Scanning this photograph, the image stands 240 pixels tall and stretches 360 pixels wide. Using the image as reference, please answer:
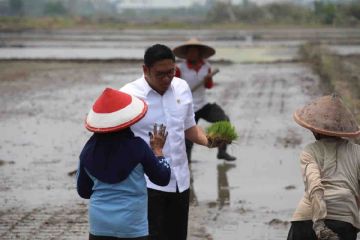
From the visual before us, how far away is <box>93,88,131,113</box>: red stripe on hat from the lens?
4.22m

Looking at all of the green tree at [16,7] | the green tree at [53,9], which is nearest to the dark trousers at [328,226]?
the green tree at [16,7]

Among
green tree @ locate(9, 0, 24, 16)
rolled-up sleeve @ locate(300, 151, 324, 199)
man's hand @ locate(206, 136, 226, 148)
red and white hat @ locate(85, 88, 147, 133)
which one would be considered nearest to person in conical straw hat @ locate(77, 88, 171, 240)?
red and white hat @ locate(85, 88, 147, 133)

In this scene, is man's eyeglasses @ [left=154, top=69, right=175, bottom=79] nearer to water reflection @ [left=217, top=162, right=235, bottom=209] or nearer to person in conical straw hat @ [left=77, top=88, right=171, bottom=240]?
person in conical straw hat @ [left=77, top=88, right=171, bottom=240]

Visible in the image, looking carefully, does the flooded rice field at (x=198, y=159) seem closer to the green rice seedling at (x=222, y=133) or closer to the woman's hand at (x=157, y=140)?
the green rice seedling at (x=222, y=133)

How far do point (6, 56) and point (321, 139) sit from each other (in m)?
22.7

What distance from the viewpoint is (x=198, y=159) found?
992 cm

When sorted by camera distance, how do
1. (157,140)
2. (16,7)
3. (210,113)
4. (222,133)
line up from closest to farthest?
1. (157,140)
2. (222,133)
3. (210,113)
4. (16,7)

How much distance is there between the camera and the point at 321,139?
14.7 feet

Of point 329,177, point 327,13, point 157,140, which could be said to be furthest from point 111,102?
point 327,13

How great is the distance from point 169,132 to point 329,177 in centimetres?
107

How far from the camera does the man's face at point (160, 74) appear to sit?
4.77m

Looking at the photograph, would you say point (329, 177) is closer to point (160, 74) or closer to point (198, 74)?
point (160, 74)

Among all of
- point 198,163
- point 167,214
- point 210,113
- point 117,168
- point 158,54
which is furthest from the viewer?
point 198,163

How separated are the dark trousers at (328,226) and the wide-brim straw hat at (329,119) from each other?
1.59 feet
